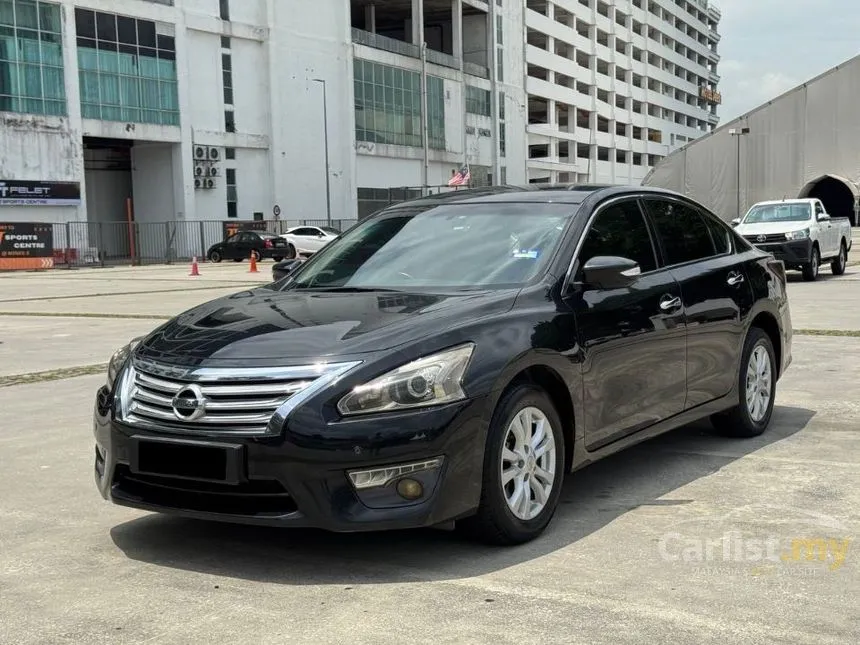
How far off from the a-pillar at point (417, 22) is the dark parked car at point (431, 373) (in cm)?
6253

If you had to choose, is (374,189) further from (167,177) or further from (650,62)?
(650,62)

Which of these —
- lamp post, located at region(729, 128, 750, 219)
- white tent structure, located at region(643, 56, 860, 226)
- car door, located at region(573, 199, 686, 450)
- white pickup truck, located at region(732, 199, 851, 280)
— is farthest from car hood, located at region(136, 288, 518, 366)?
lamp post, located at region(729, 128, 750, 219)

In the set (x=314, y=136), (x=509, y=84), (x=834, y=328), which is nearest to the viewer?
(x=834, y=328)

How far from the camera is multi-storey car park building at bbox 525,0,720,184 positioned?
85.4 meters

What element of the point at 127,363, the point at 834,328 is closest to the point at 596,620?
the point at 127,363

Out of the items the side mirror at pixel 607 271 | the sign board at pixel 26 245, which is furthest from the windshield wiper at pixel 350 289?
the sign board at pixel 26 245

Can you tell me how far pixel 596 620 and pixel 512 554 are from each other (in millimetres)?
796

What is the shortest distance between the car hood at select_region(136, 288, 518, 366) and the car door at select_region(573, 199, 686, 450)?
0.55 meters

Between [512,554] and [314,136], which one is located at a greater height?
[314,136]

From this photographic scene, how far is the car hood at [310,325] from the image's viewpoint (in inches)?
163

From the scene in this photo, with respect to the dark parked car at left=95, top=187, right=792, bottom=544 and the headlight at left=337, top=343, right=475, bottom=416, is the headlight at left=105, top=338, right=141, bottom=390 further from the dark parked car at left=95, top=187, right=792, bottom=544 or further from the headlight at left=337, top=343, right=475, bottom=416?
the headlight at left=337, top=343, right=475, bottom=416

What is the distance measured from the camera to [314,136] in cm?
5925

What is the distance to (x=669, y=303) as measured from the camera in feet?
18.5

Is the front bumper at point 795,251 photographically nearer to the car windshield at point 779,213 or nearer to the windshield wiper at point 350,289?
the car windshield at point 779,213
